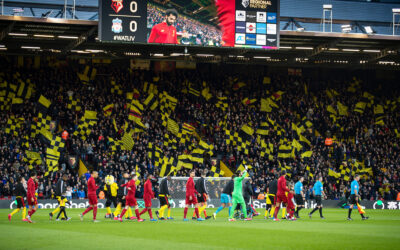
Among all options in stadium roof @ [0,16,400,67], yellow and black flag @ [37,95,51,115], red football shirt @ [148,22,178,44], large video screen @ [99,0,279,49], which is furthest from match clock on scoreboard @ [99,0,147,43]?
yellow and black flag @ [37,95,51,115]

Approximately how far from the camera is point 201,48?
44.2 meters

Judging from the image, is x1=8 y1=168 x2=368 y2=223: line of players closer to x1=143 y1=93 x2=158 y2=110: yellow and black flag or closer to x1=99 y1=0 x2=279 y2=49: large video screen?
x1=99 y1=0 x2=279 y2=49: large video screen

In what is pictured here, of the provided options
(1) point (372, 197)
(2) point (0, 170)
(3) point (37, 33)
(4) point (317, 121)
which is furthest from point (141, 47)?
(1) point (372, 197)

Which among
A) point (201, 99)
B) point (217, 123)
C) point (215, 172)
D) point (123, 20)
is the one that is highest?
point (123, 20)

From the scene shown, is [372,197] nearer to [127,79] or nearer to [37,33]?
[127,79]

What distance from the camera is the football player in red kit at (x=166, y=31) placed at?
3591 centimetres

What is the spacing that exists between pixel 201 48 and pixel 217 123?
770 centimetres

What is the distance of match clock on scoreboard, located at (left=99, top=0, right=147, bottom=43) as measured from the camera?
3472 cm

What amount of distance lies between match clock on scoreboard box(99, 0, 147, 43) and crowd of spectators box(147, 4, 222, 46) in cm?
106

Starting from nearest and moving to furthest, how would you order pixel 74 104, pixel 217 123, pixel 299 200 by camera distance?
pixel 299 200, pixel 74 104, pixel 217 123

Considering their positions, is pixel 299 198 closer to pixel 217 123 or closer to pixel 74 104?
pixel 217 123

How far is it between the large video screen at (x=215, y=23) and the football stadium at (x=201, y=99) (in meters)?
0.07

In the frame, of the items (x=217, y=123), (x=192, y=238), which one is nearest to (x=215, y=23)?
(x=217, y=123)

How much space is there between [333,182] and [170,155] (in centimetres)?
1313
